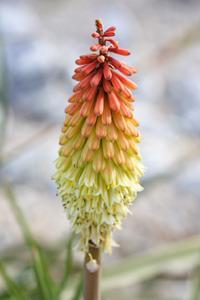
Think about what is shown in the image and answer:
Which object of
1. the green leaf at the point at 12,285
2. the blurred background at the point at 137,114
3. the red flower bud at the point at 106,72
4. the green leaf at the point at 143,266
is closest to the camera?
the red flower bud at the point at 106,72

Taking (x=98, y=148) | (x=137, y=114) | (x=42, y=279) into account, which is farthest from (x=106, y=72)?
(x=137, y=114)

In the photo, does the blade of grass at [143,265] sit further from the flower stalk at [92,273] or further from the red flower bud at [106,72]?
the red flower bud at [106,72]

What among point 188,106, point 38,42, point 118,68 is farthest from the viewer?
point 38,42

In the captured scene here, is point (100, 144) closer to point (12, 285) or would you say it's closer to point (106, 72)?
point (106, 72)

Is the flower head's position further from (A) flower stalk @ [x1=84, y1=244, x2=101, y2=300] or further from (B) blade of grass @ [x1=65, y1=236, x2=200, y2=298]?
(B) blade of grass @ [x1=65, y1=236, x2=200, y2=298]

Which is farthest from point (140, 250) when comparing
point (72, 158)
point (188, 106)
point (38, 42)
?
point (38, 42)

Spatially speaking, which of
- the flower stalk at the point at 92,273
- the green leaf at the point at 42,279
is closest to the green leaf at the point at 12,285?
the green leaf at the point at 42,279

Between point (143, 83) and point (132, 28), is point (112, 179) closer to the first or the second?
point (143, 83)
